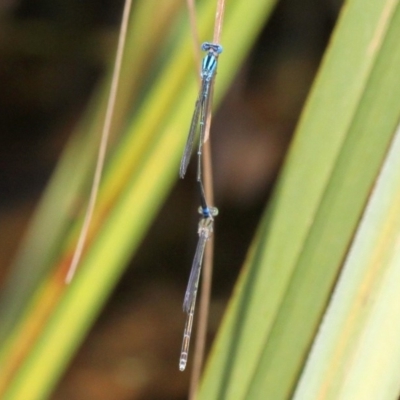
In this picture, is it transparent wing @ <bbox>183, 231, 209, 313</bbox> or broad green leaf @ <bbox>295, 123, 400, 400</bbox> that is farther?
transparent wing @ <bbox>183, 231, 209, 313</bbox>

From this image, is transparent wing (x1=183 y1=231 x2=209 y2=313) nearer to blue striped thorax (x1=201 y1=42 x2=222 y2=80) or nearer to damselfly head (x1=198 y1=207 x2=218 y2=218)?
damselfly head (x1=198 y1=207 x2=218 y2=218)

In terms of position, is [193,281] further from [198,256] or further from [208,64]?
[208,64]

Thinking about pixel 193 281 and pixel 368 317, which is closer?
pixel 368 317

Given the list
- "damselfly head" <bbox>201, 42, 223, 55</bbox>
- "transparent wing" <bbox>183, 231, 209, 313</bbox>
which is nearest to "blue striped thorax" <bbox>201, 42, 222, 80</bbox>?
"damselfly head" <bbox>201, 42, 223, 55</bbox>

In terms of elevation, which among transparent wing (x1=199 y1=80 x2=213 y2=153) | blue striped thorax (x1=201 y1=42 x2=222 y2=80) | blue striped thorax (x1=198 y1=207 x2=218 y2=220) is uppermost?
blue striped thorax (x1=201 y1=42 x2=222 y2=80)

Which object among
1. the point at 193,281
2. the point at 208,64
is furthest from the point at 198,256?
the point at 208,64

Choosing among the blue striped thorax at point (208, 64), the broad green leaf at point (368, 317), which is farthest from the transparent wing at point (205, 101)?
the broad green leaf at point (368, 317)

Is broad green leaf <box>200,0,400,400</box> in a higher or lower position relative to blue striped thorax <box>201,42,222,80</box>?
lower

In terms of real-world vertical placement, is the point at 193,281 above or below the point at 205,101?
below

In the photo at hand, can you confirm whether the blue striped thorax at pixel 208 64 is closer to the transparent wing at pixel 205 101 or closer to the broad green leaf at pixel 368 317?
the transparent wing at pixel 205 101

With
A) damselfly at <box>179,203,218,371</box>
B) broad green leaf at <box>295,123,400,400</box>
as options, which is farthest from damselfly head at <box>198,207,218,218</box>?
broad green leaf at <box>295,123,400,400</box>

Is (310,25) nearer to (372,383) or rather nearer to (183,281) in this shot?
(183,281)
